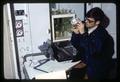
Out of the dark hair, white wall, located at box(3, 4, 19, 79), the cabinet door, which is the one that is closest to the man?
the dark hair

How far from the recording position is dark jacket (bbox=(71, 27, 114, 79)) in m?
0.85

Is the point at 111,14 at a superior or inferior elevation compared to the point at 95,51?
superior

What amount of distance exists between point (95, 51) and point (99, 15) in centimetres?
14

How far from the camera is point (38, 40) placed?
84 centimetres

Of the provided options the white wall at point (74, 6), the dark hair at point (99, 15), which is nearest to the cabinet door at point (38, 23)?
the white wall at point (74, 6)

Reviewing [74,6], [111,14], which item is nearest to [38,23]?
[74,6]

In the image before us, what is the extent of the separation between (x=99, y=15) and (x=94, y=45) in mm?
115

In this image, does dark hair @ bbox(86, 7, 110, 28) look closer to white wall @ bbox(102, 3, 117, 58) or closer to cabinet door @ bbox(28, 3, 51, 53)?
white wall @ bbox(102, 3, 117, 58)

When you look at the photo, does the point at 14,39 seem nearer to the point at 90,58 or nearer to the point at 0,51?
the point at 0,51

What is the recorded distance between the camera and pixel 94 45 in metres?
0.86

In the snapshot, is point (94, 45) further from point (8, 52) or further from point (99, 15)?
point (8, 52)

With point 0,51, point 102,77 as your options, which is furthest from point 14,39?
point 102,77

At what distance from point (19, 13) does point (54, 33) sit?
0.15 metres

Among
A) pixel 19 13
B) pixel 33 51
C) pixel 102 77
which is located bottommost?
pixel 102 77
